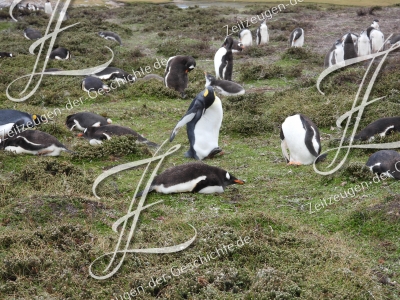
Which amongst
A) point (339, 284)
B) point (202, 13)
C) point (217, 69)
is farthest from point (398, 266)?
point (202, 13)

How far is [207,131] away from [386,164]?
303cm

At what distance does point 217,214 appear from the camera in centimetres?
646

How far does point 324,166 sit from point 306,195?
112 centimetres

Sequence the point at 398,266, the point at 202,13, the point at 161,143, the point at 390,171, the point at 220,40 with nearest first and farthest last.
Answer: the point at 398,266 → the point at 390,171 → the point at 161,143 → the point at 220,40 → the point at 202,13

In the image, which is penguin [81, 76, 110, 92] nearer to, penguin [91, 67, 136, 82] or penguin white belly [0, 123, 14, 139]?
penguin [91, 67, 136, 82]

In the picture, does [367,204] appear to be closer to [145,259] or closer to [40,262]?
[145,259]

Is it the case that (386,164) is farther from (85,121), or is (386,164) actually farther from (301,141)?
(85,121)

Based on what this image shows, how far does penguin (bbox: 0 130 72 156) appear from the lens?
859 centimetres

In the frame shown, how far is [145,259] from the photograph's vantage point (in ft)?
17.2

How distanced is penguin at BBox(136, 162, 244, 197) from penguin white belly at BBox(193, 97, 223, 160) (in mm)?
1877

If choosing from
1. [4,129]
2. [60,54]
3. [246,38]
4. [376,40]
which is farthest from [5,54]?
[376,40]

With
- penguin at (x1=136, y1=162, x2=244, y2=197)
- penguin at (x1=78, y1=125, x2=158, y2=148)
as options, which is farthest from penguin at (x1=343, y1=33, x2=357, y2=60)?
penguin at (x1=136, y1=162, x2=244, y2=197)

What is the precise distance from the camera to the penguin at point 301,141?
27.2 feet

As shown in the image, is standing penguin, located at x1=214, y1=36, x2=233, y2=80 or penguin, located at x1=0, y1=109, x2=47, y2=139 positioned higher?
penguin, located at x1=0, y1=109, x2=47, y2=139
